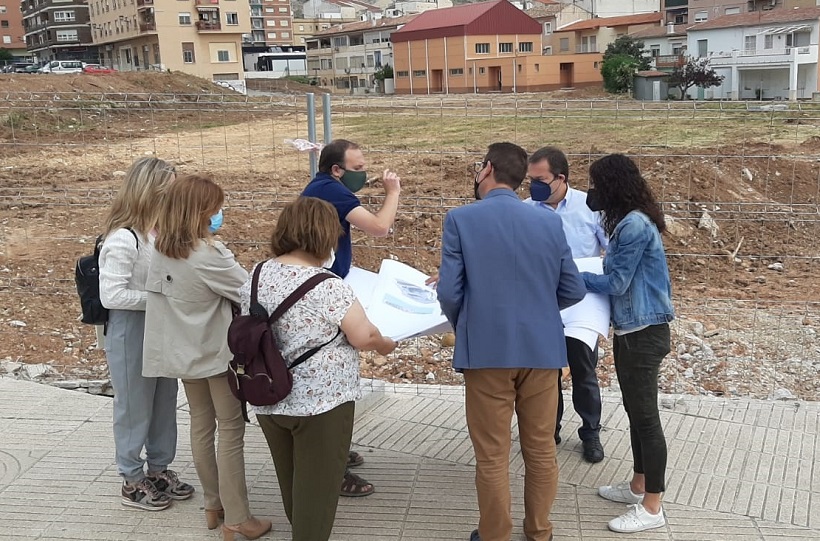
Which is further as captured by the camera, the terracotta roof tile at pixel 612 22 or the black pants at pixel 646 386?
the terracotta roof tile at pixel 612 22

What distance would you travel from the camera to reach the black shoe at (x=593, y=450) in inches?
191

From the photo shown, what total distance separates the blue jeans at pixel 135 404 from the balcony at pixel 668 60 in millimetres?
55163

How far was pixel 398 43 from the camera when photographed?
235 ft

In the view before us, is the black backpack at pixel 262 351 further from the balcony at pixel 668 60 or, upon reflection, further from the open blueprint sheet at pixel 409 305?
the balcony at pixel 668 60

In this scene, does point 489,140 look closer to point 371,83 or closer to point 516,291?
point 516,291

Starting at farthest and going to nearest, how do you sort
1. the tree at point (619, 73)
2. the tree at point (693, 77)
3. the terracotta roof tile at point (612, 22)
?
the terracotta roof tile at point (612, 22)
the tree at point (619, 73)
the tree at point (693, 77)

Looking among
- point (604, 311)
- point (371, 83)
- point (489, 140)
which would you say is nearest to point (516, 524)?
point (604, 311)

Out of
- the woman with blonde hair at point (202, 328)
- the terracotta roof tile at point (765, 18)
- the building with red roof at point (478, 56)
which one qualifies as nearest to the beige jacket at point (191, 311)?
the woman with blonde hair at point (202, 328)

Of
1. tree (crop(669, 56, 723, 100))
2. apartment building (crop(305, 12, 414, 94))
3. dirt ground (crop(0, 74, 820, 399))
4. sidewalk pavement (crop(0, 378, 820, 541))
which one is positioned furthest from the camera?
apartment building (crop(305, 12, 414, 94))

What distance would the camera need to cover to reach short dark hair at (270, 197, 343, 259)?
3.46 meters

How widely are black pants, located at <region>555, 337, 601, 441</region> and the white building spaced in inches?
1811

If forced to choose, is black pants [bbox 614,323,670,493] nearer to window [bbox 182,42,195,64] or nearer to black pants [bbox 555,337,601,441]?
black pants [bbox 555,337,601,441]

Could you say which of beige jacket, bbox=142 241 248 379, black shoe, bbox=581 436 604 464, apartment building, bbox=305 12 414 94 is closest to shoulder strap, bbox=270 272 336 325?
beige jacket, bbox=142 241 248 379

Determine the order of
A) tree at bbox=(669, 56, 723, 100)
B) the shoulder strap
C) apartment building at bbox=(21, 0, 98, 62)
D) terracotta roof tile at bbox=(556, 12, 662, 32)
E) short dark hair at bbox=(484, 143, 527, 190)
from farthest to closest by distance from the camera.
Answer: apartment building at bbox=(21, 0, 98, 62)
terracotta roof tile at bbox=(556, 12, 662, 32)
tree at bbox=(669, 56, 723, 100)
short dark hair at bbox=(484, 143, 527, 190)
the shoulder strap
